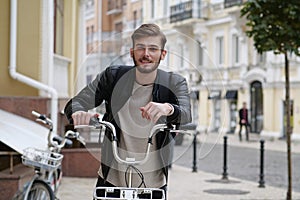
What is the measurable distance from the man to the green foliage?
20.8 ft

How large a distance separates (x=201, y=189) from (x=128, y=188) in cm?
885

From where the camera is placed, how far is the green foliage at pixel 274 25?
34.3ft

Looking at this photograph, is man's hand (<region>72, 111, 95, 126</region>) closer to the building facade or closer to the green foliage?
the green foliage

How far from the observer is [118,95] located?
4348 mm

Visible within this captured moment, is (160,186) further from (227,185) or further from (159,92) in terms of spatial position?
(227,185)

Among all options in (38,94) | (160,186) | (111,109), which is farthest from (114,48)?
(38,94)

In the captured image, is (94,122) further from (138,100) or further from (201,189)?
(201,189)

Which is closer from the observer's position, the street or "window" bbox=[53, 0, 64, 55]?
"window" bbox=[53, 0, 64, 55]

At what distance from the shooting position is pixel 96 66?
15.8ft

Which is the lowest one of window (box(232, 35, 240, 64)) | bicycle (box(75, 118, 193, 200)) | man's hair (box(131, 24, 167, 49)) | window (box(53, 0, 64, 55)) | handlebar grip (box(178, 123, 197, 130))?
bicycle (box(75, 118, 193, 200))

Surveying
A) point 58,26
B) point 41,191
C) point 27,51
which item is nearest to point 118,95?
point 41,191

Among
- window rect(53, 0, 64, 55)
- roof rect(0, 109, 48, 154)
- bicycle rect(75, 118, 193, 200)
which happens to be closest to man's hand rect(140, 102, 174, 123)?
bicycle rect(75, 118, 193, 200)

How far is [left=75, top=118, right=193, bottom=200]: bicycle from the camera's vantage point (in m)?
4.12

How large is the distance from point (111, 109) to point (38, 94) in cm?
766
